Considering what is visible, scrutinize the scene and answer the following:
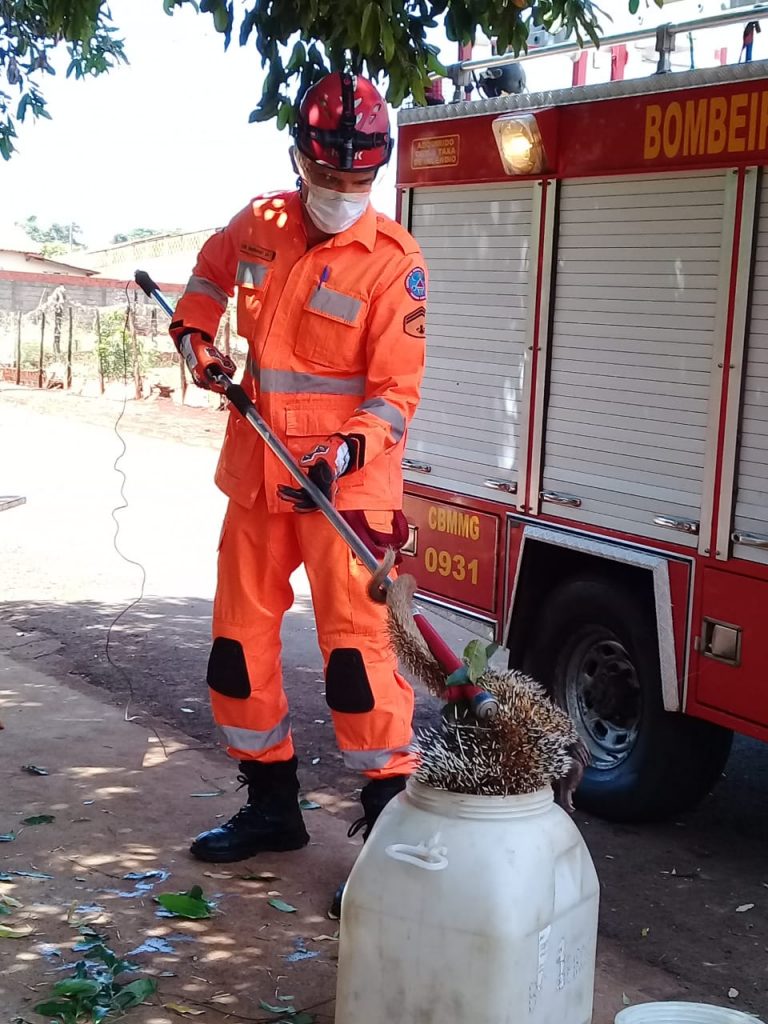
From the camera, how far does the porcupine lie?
2756 mm

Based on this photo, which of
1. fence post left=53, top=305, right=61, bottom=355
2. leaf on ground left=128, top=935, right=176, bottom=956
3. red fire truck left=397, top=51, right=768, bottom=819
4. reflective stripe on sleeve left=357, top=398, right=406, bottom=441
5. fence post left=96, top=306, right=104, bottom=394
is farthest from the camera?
fence post left=53, top=305, right=61, bottom=355

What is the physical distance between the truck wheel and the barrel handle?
7.32 ft

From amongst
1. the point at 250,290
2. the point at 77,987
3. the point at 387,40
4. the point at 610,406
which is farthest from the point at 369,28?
the point at 77,987

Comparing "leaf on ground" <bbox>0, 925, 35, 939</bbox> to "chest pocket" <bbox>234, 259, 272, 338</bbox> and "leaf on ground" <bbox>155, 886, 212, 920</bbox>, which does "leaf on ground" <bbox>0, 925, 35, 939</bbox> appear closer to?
"leaf on ground" <bbox>155, 886, 212, 920</bbox>

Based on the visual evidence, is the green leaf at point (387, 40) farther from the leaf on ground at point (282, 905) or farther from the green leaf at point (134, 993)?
the green leaf at point (134, 993)

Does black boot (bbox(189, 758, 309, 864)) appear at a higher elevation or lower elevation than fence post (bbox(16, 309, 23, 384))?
lower

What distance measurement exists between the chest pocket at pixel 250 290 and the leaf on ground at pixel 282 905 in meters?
1.70

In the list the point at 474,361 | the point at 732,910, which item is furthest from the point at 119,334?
the point at 732,910

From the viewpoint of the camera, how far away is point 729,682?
14.4ft

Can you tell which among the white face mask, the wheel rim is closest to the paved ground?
the wheel rim

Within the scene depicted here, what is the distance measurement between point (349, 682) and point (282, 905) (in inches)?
27.3

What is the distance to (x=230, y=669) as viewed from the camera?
13.2 feet

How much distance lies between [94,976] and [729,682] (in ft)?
7.34

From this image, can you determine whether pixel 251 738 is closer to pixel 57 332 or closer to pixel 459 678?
pixel 459 678
